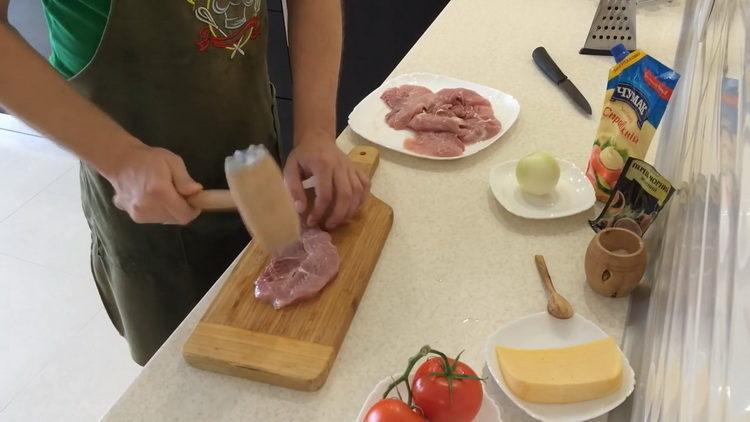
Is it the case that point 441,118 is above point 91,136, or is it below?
below

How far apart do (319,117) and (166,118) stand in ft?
0.72

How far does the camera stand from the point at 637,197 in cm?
83

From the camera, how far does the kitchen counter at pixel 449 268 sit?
2.29ft

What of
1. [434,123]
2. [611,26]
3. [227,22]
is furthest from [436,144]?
[611,26]

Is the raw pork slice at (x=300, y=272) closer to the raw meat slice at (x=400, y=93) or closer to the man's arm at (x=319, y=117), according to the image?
the man's arm at (x=319, y=117)

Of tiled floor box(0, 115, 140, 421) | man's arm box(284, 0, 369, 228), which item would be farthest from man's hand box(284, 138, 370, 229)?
tiled floor box(0, 115, 140, 421)

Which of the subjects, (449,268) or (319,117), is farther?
(319,117)

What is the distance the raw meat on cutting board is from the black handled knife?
162 millimetres

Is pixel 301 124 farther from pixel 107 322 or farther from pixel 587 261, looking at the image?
pixel 107 322

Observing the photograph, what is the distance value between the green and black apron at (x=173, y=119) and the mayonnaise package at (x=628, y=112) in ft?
1.70

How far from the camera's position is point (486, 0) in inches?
61.4

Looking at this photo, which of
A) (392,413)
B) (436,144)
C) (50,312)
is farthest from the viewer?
(50,312)

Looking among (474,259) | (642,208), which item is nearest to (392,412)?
(474,259)

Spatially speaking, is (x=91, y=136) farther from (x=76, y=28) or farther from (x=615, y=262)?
(x=615, y=262)
